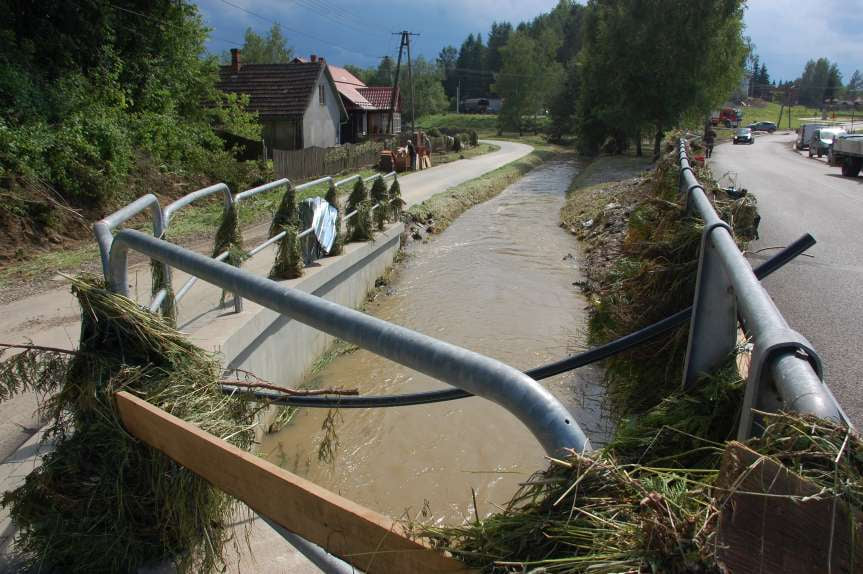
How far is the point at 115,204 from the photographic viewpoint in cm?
1330

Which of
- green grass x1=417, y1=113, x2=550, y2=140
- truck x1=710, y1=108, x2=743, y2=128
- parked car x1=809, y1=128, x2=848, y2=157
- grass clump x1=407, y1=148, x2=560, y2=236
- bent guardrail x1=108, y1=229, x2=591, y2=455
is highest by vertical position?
truck x1=710, y1=108, x2=743, y2=128

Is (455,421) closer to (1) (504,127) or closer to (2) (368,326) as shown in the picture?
(2) (368,326)

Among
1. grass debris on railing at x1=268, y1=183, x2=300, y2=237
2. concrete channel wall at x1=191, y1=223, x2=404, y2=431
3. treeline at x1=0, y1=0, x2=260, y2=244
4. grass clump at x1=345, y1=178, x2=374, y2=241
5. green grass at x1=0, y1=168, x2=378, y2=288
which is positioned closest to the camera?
concrete channel wall at x1=191, y1=223, x2=404, y2=431

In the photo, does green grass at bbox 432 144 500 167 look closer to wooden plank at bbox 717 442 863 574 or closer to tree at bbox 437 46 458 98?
wooden plank at bbox 717 442 863 574

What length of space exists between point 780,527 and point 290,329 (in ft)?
18.9

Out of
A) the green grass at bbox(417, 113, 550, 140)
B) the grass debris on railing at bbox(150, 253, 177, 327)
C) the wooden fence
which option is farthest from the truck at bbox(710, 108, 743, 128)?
the grass debris on railing at bbox(150, 253, 177, 327)

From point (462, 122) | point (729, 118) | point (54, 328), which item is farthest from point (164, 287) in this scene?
point (729, 118)

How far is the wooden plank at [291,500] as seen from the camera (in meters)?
1.41

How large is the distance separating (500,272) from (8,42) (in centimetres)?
1118

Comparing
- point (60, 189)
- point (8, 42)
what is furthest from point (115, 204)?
point (8, 42)

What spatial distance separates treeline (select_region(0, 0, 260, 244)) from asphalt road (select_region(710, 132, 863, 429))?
921 centimetres

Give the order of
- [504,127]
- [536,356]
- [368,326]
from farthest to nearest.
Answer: [504,127]
[536,356]
[368,326]

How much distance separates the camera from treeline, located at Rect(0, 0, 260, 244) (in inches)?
451

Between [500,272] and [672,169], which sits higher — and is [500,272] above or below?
below
